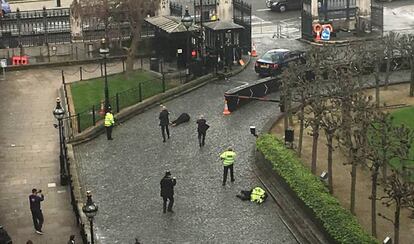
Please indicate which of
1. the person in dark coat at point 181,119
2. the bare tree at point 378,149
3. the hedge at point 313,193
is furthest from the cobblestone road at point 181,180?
the bare tree at point 378,149

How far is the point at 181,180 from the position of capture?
31094 mm

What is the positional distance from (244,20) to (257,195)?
75.8 feet

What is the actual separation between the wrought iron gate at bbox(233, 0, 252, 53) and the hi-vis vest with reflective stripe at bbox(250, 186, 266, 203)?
748 inches

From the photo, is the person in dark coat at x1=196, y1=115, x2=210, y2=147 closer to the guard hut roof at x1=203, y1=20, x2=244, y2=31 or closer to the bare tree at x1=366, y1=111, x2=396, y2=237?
the bare tree at x1=366, y1=111, x2=396, y2=237

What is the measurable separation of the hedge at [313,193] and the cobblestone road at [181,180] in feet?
3.37

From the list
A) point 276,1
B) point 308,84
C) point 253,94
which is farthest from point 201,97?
point 276,1

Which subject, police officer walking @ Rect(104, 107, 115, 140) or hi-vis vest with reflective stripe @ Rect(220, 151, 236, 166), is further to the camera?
police officer walking @ Rect(104, 107, 115, 140)

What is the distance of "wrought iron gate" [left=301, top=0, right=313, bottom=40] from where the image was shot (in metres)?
52.0

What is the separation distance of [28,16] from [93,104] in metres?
14.3

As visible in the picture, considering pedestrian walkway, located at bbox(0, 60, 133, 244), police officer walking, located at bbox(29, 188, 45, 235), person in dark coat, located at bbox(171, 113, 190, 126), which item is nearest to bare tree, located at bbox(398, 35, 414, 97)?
person in dark coat, located at bbox(171, 113, 190, 126)

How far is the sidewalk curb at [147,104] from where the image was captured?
35.8 metres

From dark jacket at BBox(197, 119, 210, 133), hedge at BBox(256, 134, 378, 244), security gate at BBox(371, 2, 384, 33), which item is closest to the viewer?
hedge at BBox(256, 134, 378, 244)

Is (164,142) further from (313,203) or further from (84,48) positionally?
(84,48)

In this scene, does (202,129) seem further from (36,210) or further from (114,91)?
(114,91)
